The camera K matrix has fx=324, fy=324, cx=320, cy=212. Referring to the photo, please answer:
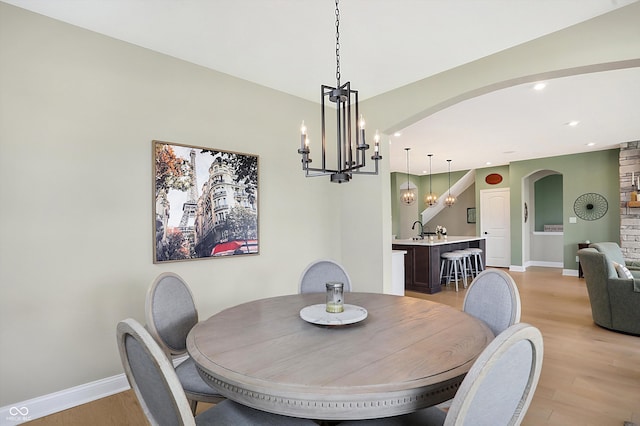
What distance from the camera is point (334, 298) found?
65.5 inches

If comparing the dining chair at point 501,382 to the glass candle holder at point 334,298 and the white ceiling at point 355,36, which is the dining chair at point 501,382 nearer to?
the glass candle holder at point 334,298

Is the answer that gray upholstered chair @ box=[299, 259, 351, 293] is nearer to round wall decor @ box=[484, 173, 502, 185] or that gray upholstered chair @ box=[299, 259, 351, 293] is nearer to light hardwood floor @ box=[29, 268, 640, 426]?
light hardwood floor @ box=[29, 268, 640, 426]

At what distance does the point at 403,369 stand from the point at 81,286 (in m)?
2.27

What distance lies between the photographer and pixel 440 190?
9.77 meters

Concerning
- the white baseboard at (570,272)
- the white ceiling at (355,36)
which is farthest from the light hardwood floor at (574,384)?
the white baseboard at (570,272)

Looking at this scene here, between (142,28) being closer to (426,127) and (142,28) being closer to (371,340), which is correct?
(371,340)

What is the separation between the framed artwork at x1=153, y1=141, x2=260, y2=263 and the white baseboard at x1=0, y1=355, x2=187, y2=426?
3.02ft

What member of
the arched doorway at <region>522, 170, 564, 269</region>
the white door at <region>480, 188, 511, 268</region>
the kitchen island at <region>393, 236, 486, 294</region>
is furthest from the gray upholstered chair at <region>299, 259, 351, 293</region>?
the arched doorway at <region>522, 170, 564, 269</region>

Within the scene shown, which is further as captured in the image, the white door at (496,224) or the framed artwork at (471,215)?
the framed artwork at (471,215)

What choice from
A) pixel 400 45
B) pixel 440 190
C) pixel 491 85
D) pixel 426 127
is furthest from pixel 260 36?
pixel 440 190

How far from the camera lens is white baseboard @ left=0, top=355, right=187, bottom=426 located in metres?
2.00

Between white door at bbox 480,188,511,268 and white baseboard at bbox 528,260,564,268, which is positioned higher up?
white door at bbox 480,188,511,268

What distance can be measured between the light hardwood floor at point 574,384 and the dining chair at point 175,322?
2.24 ft

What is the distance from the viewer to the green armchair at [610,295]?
3.47 meters
